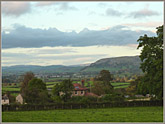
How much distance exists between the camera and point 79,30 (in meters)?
9.56

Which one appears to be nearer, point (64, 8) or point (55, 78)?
point (64, 8)

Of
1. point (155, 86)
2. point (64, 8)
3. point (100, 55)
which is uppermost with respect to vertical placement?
point (64, 8)

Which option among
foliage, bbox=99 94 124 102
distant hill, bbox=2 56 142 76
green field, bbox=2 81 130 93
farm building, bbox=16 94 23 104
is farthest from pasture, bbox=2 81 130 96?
foliage, bbox=99 94 124 102

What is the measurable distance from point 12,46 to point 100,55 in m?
4.36

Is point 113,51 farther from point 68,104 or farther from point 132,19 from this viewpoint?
point 68,104

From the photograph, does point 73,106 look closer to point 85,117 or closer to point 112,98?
point 112,98

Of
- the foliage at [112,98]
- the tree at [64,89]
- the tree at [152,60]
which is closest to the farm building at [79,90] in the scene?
the tree at [64,89]

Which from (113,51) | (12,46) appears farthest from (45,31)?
(113,51)

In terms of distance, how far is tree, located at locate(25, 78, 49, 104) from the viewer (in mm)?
12273

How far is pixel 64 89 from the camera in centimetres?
1332

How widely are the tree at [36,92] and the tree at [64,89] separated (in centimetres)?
49

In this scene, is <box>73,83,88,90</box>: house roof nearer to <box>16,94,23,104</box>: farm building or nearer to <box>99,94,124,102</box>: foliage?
<box>99,94,124,102</box>: foliage

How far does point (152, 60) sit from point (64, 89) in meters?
4.66

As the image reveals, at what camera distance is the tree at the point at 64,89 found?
12920mm
